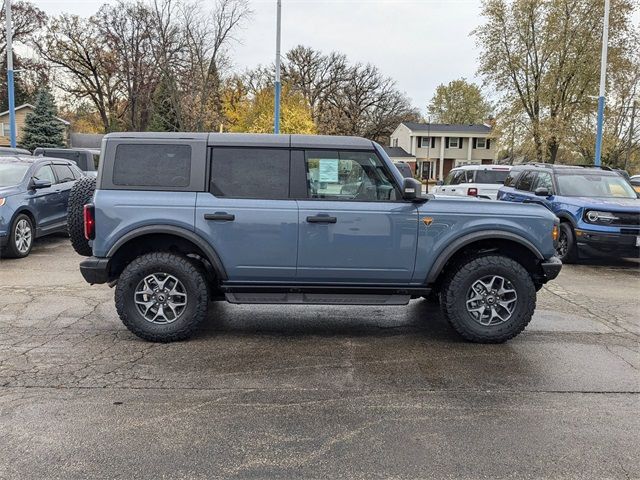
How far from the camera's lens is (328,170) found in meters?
5.35

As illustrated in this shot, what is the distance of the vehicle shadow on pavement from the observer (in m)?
5.74

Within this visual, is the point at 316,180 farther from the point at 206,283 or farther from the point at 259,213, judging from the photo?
the point at 206,283

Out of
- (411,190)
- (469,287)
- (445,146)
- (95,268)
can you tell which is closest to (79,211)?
(95,268)

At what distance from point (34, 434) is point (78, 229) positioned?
2577 millimetres

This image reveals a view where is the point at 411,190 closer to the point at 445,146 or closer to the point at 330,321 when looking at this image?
the point at 330,321

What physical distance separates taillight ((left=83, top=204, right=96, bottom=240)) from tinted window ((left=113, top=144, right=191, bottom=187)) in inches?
13.9

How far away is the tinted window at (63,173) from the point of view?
11.2m

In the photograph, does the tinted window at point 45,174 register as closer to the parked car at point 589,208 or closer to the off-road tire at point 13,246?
the off-road tire at point 13,246

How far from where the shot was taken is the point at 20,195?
31.3 feet

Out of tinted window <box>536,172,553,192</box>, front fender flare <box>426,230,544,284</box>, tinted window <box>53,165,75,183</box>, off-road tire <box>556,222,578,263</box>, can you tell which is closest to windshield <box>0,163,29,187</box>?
tinted window <box>53,165,75,183</box>

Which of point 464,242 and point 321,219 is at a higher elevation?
point 321,219

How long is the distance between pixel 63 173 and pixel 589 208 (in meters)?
10.4

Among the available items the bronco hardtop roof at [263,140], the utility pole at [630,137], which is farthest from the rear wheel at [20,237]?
the utility pole at [630,137]

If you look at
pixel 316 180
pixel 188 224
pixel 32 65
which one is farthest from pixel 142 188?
pixel 32 65
